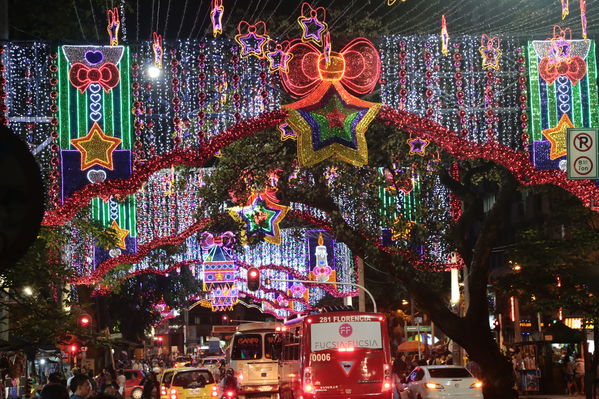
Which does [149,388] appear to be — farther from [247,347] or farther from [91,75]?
[91,75]

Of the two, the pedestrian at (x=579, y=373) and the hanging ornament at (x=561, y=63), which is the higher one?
Result: the hanging ornament at (x=561, y=63)

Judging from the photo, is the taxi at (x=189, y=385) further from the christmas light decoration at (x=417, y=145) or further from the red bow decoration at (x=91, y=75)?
the red bow decoration at (x=91, y=75)

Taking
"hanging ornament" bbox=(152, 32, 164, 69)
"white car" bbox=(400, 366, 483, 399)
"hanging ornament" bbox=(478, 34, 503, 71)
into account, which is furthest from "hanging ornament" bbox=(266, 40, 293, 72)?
"white car" bbox=(400, 366, 483, 399)

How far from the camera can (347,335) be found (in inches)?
985

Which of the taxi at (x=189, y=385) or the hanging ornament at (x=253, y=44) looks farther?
the taxi at (x=189, y=385)

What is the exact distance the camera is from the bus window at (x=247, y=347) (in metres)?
35.2

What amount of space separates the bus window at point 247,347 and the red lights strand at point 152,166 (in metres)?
16.2

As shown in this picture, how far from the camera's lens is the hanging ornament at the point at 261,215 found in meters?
29.8

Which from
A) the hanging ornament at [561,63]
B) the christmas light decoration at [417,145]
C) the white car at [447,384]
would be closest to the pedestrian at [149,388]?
the white car at [447,384]

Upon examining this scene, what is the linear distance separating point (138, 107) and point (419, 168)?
366 inches

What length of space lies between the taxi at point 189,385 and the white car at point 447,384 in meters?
6.48

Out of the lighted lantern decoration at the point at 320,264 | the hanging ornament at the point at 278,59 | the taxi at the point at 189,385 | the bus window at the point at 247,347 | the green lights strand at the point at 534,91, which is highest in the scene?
the hanging ornament at the point at 278,59

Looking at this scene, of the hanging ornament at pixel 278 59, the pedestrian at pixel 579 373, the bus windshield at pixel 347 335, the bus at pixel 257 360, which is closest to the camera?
the hanging ornament at pixel 278 59

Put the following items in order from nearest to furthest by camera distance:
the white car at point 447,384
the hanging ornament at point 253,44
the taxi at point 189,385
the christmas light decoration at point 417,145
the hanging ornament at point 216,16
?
1. the hanging ornament at point 216,16
2. the hanging ornament at point 253,44
3. the christmas light decoration at point 417,145
4. the taxi at point 189,385
5. the white car at point 447,384
